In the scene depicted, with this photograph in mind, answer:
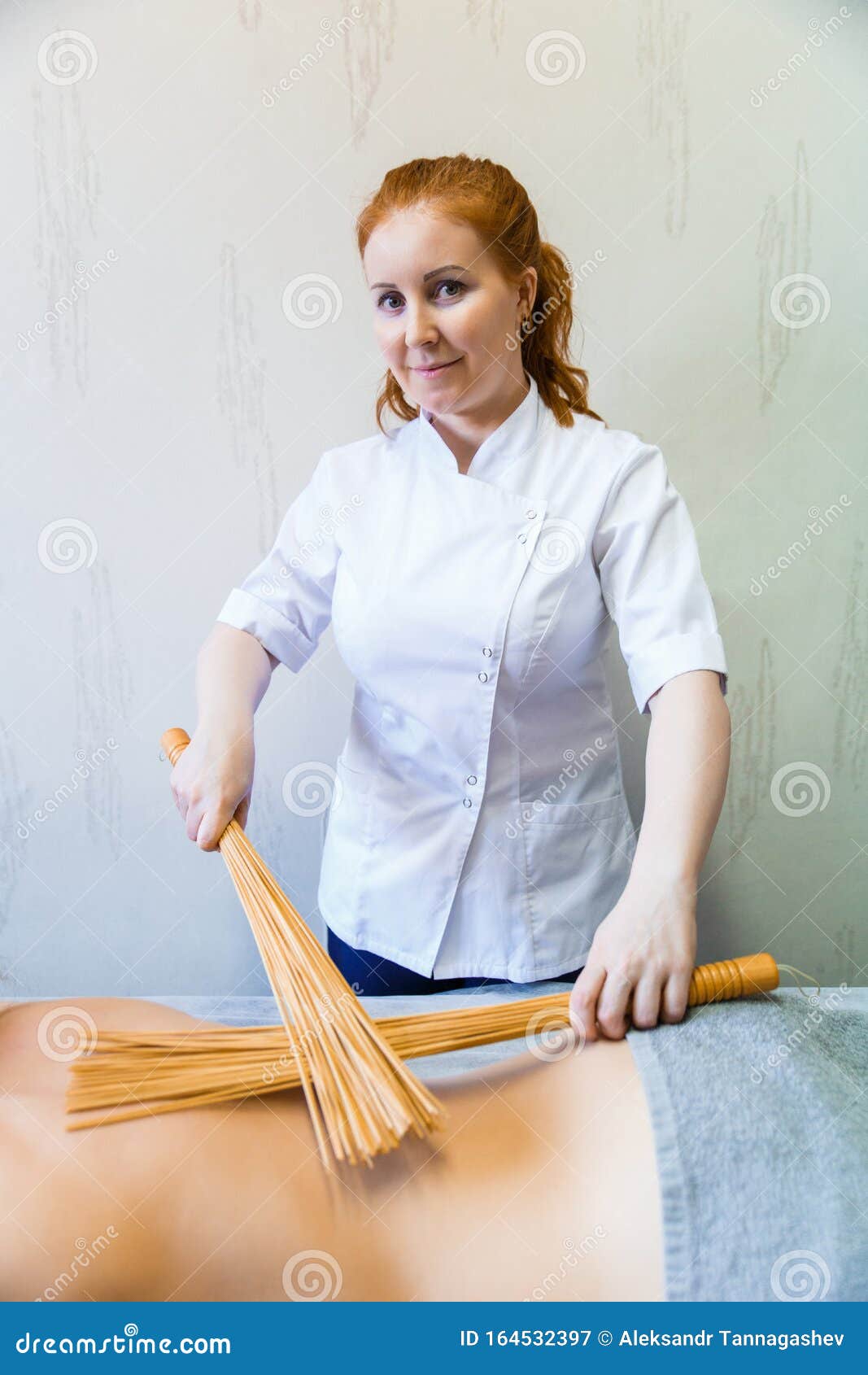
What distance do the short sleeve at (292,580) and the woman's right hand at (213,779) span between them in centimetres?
20

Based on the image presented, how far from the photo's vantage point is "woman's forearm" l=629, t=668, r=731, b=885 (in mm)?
1097

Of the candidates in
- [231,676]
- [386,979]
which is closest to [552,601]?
[231,676]

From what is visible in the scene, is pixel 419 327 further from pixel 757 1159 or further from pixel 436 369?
pixel 757 1159

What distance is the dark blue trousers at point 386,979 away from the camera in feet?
4.98

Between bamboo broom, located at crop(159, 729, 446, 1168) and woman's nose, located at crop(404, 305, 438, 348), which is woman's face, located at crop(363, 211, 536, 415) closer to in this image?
woman's nose, located at crop(404, 305, 438, 348)

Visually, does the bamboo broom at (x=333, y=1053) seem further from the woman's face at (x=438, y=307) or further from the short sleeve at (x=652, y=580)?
the woman's face at (x=438, y=307)

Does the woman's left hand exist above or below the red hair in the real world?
below

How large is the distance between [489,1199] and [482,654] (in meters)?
0.66

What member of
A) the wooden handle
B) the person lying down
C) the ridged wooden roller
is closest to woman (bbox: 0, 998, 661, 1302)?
the person lying down

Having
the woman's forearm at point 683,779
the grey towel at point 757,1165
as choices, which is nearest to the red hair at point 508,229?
the woman's forearm at point 683,779

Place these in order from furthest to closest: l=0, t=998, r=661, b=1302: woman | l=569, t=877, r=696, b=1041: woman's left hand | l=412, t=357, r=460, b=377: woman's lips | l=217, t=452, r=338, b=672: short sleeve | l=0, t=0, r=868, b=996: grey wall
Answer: l=0, t=0, r=868, b=996: grey wall
l=217, t=452, r=338, b=672: short sleeve
l=412, t=357, r=460, b=377: woman's lips
l=569, t=877, r=696, b=1041: woman's left hand
l=0, t=998, r=661, b=1302: woman

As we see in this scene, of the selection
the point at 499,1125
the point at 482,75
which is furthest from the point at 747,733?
the point at 482,75
